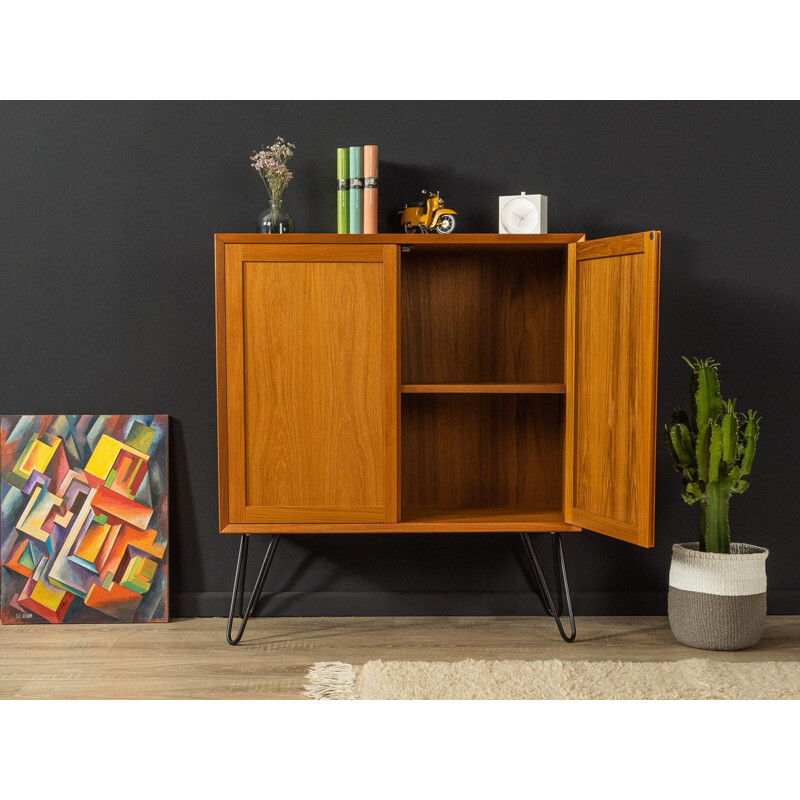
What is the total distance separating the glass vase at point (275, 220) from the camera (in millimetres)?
3258

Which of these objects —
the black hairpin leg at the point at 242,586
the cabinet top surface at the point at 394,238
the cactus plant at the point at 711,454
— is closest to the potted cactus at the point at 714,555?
the cactus plant at the point at 711,454

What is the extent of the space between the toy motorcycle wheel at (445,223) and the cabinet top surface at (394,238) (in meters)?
0.16

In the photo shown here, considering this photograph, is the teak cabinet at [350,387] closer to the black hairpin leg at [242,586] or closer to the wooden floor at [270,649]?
the black hairpin leg at [242,586]

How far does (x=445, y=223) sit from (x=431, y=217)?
0.19 ft

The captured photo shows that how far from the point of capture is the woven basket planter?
3111mm

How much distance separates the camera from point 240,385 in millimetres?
3109

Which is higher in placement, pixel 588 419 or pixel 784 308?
pixel 784 308

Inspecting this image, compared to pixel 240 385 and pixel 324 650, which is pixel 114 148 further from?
pixel 324 650

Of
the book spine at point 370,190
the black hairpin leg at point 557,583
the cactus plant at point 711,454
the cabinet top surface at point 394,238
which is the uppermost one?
the book spine at point 370,190

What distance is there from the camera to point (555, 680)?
284cm

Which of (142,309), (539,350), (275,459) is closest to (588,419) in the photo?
(539,350)

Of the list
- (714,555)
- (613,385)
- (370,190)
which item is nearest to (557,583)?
(714,555)

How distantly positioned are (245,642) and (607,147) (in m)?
2.39

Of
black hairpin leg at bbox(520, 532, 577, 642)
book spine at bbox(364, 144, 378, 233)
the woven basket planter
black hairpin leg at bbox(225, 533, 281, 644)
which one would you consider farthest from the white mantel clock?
black hairpin leg at bbox(225, 533, 281, 644)
